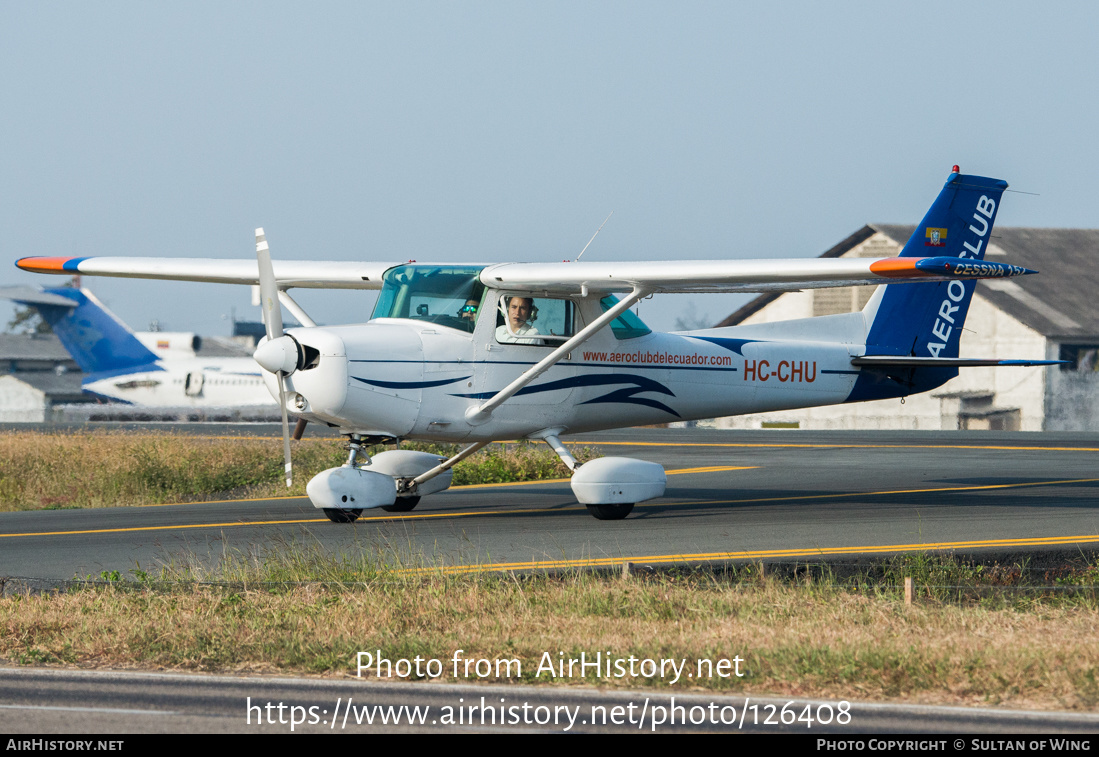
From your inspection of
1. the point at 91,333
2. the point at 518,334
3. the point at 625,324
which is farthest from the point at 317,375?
the point at 91,333

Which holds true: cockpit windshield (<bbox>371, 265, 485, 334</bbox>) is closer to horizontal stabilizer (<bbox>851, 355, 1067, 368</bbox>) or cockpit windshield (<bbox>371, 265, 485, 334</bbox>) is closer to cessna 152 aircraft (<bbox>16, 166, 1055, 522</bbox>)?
cessna 152 aircraft (<bbox>16, 166, 1055, 522</bbox>)

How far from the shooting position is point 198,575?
31.5 ft

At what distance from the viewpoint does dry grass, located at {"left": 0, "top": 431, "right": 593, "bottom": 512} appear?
20.9 m

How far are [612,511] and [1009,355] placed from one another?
35.9m

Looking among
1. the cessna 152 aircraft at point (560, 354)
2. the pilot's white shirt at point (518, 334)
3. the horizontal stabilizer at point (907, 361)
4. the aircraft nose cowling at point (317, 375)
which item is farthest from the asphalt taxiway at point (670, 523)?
the pilot's white shirt at point (518, 334)

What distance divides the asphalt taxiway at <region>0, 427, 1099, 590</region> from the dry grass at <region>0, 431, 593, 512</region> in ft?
6.98

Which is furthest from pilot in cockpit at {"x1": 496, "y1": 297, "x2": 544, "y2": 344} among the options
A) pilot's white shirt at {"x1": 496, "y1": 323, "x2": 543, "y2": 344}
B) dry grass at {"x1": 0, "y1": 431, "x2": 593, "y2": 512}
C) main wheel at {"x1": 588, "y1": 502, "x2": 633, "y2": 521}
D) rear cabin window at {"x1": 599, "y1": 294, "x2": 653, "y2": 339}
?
dry grass at {"x1": 0, "y1": 431, "x2": 593, "y2": 512}

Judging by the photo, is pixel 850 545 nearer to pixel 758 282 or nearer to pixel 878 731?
pixel 758 282

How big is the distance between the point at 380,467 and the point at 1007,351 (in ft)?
117

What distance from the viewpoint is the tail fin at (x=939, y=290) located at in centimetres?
1664

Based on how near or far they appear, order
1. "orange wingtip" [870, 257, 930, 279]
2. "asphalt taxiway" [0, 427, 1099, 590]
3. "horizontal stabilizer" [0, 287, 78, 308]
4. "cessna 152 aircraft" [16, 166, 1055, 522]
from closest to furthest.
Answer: "asphalt taxiway" [0, 427, 1099, 590], "orange wingtip" [870, 257, 930, 279], "cessna 152 aircraft" [16, 166, 1055, 522], "horizontal stabilizer" [0, 287, 78, 308]

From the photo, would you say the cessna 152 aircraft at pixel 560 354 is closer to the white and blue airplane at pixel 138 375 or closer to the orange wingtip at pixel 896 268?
the orange wingtip at pixel 896 268

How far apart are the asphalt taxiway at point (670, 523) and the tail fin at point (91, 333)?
33.8 meters
